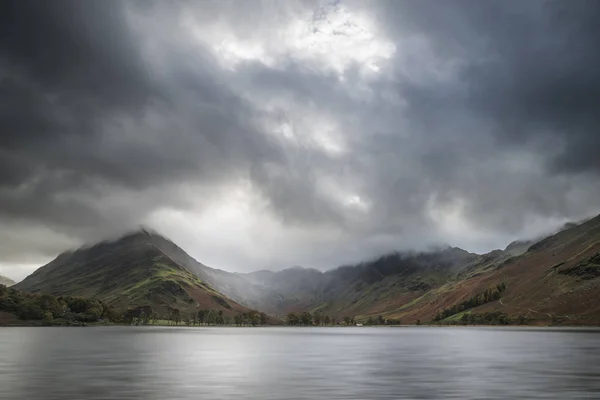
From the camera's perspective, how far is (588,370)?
71.9m

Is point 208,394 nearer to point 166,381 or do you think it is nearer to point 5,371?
point 166,381

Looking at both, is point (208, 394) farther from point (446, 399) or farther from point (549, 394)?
point (549, 394)

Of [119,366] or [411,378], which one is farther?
[119,366]

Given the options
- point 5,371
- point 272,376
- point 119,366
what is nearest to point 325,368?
point 272,376

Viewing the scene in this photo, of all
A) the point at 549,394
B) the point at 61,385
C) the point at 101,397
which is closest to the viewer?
the point at 101,397

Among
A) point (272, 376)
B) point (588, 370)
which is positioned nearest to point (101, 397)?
point (272, 376)

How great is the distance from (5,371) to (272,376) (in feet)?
116

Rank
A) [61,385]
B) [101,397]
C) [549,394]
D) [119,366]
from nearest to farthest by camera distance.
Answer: [101,397] < [549,394] < [61,385] < [119,366]

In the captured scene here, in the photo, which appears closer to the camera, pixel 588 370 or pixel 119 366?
pixel 588 370

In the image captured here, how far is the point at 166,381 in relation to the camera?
62281 mm

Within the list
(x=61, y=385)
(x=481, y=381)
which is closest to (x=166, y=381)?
(x=61, y=385)

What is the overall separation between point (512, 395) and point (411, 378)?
17005 mm

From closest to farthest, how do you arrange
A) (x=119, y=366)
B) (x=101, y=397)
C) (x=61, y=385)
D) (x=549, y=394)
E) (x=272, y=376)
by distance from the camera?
(x=101, y=397)
(x=549, y=394)
(x=61, y=385)
(x=272, y=376)
(x=119, y=366)

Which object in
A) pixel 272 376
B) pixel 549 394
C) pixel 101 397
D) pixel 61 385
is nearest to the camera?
pixel 101 397
